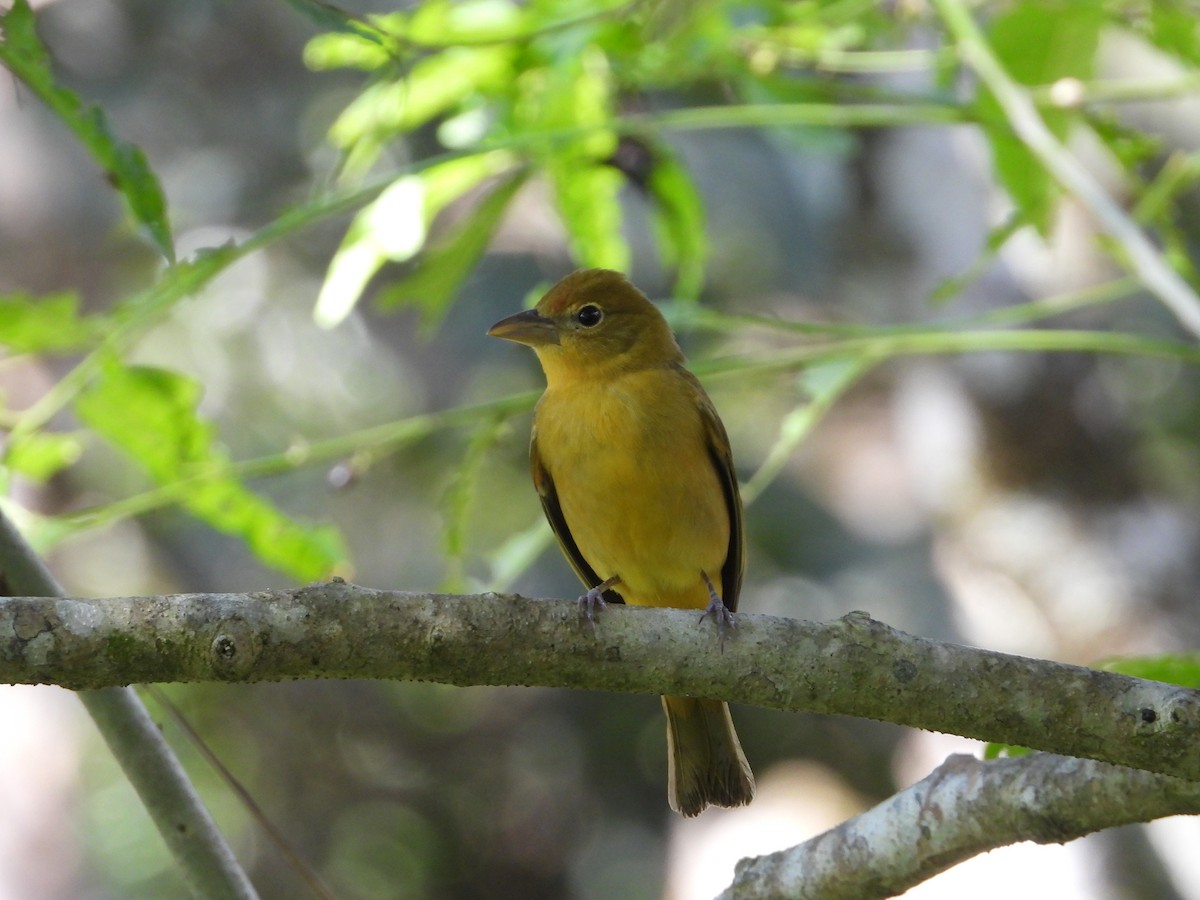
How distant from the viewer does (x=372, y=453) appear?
3857mm

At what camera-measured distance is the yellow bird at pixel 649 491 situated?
3.79 m

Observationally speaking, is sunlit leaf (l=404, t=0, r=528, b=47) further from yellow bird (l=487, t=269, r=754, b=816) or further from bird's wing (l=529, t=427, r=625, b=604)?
bird's wing (l=529, t=427, r=625, b=604)

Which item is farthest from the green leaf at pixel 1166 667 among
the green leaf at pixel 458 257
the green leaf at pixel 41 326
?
the green leaf at pixel 41 326

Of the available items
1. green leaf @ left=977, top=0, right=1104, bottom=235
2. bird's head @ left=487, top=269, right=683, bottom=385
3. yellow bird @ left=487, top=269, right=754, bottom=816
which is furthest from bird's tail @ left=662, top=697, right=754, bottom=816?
green leaf @ left=977, top=0, right=1104, bottom=235

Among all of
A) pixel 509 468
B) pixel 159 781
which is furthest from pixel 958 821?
pixel 509 468

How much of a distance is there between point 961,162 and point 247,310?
4.75m

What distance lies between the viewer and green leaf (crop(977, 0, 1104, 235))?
11.8 feet

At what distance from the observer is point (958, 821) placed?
8.05 ft

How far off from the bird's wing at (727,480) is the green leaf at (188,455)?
116 centimetres

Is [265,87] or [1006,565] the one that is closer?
[1006,565]

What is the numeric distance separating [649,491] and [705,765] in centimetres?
84

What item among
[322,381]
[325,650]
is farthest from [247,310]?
[325,650]

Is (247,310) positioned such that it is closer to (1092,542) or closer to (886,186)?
(886,186)

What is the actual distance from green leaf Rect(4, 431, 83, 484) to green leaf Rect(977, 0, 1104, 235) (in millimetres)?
2566
